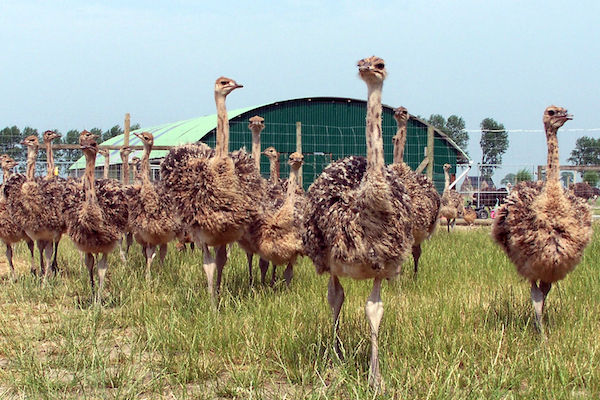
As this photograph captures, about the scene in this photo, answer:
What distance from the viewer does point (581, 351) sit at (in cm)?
484

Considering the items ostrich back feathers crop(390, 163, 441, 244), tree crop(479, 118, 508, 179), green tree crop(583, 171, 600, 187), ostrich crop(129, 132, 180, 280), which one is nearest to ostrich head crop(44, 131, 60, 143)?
ostrich crop(129, 132, 180, 280)

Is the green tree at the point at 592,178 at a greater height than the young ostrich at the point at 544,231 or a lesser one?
greater

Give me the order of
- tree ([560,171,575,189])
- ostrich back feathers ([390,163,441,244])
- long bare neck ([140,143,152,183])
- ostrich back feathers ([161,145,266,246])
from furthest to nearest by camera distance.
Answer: tree ([560,171,575,189]) < long bare neck ([140,143,152,183]) < ostrich back feathers ([390,163,441,244]) < ostrich back feathers ([161,145,266,246])

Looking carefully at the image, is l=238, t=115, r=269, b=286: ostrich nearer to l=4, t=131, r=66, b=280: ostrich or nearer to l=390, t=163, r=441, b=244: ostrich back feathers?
l=390, t=163, r=441, b=244: ostrich back feathers

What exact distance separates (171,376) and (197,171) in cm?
278

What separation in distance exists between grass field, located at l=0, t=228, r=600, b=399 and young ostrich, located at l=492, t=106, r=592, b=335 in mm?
415

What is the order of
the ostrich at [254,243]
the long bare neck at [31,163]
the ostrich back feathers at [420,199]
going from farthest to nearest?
the long bare neck at [31,163], the ostrich back feathers at [420,199], the ostrich at [254,243]

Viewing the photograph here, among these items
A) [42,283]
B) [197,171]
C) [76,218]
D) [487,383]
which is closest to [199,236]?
[197,171]

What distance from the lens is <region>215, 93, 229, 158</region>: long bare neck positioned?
7.11m

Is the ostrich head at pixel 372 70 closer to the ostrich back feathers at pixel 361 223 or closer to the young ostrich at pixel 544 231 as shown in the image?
the ostrich back feathers at pixel 361 223

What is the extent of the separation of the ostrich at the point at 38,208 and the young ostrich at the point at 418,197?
4420 mm

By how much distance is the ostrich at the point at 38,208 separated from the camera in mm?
8727

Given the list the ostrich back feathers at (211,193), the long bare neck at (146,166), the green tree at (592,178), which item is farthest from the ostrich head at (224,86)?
the green tree at (592,178)

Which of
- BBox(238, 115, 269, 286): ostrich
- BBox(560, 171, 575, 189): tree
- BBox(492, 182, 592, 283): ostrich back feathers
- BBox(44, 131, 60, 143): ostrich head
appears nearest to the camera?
BBox(492, 182, 592, 283): ostrich back feathers
